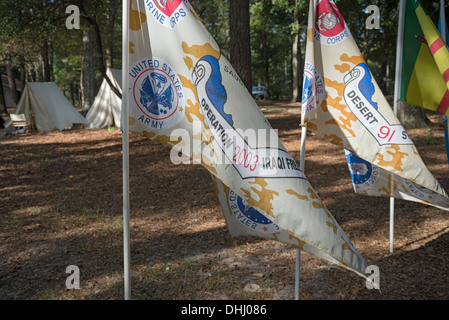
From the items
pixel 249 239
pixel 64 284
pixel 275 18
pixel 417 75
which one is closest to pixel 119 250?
pixel 64 284

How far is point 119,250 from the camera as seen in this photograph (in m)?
5.33

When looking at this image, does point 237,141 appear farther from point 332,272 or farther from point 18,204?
point 18,204

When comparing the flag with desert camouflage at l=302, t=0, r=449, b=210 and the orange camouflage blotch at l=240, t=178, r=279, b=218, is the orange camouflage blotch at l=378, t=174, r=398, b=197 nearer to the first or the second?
the flag with desert camouflage at l=302, t=0, r=449, b=210

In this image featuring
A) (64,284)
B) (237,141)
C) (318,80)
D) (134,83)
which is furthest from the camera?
(64,284)

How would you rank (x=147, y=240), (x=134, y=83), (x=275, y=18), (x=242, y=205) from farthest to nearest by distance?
(x=275, y=18) → (x=147, y=240) → (x=242, y=205) → (x=134, y=83)

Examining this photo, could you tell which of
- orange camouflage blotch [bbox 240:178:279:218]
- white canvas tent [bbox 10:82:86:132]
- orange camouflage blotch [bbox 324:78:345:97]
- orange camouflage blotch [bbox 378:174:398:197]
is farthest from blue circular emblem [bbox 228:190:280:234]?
white canvas tent [bbox 10:82:86:132]

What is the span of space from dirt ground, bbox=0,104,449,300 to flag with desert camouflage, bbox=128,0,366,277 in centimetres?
172

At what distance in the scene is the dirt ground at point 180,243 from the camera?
4.28 metres

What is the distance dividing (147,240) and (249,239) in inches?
56.3

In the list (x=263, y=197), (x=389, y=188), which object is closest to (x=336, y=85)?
(x=389, y=188)

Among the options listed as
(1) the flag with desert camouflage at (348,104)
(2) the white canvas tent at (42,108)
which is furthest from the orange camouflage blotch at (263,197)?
(2) the white canvas tent at (42,108)

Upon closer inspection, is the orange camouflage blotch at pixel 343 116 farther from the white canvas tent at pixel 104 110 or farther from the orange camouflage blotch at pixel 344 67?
the white canvas tent at pixel 104 110

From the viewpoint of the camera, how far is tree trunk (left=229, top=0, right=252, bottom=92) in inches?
431

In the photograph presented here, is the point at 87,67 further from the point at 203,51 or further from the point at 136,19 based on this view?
the point at 203,51
